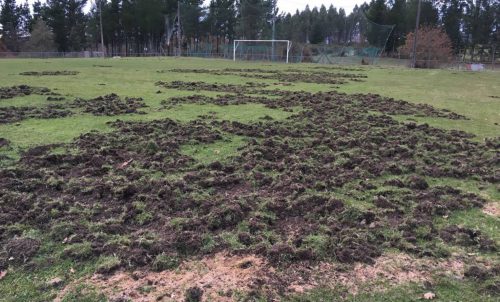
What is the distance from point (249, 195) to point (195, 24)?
68036mm

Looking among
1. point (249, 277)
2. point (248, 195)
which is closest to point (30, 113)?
point (248, 195)

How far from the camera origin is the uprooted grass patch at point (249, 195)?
377 cm

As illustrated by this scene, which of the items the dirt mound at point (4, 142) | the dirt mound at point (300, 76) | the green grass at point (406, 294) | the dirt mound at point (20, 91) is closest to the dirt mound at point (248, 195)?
the green grass at point (406, 294)

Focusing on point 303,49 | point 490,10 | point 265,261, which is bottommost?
point 265,261

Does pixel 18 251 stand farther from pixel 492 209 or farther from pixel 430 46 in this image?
pixel 430 46

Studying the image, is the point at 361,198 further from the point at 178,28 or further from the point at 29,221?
the point at 178,28

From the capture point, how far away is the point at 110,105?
10.8 metres

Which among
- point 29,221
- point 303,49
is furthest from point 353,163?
point 303,49

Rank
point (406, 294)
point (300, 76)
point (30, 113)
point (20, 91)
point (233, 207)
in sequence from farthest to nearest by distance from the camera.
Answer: point (300, 76) → point (20, 91) → point (30, 113) → point (233, 207) → point (406, 294)

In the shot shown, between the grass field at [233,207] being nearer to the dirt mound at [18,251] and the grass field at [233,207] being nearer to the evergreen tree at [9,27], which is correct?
the dirt mound at [18,251]

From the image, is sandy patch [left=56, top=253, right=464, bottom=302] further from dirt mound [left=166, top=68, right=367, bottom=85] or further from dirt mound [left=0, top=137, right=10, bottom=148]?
dirt mound [left=166, top=68, right=367, bottom=85]

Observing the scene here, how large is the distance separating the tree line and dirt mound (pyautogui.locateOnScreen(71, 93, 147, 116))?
5247cm

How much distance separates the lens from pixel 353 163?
20.6ft

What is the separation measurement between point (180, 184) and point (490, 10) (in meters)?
77.8
